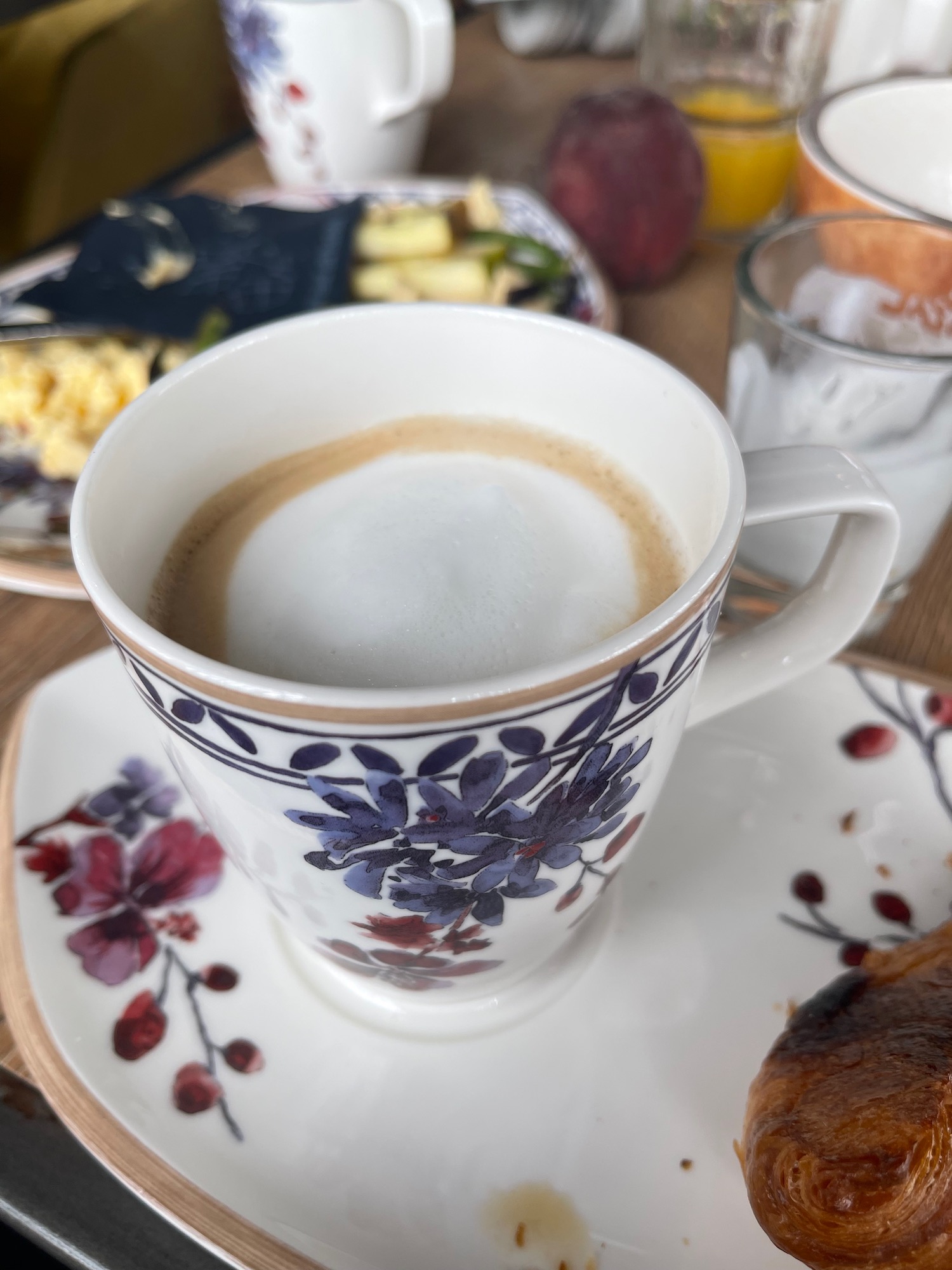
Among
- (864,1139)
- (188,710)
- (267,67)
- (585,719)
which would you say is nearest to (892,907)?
(864,1139)

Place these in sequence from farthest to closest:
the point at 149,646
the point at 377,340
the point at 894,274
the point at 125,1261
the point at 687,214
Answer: the point at 687,214, the point at 894,274, the point at 377,340, the point at 125,1261, the point at 149,646

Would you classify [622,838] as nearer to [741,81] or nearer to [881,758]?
[881,758]

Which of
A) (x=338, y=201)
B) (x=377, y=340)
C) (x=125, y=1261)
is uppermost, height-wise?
(x=377, y=340)

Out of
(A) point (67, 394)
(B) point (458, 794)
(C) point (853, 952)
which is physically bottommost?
(C) point (853, 952)

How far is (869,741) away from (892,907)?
0.11 meters

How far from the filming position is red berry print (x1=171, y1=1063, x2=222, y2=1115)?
18.4 inches

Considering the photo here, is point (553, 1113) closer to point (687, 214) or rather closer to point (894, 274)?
point (894, 274)

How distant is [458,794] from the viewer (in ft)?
1.19

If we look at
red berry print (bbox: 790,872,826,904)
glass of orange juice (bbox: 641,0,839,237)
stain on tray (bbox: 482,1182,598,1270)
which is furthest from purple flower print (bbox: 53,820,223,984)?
glass of orange juice (bbox: 641,0,839,237)

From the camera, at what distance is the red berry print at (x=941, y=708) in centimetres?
59

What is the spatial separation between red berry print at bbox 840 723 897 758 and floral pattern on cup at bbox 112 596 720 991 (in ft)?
0.66

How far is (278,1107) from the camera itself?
1.54 ft

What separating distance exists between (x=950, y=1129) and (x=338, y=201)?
43.7 inches

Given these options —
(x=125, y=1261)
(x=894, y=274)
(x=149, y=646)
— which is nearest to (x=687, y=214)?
(x=894, y=274)
